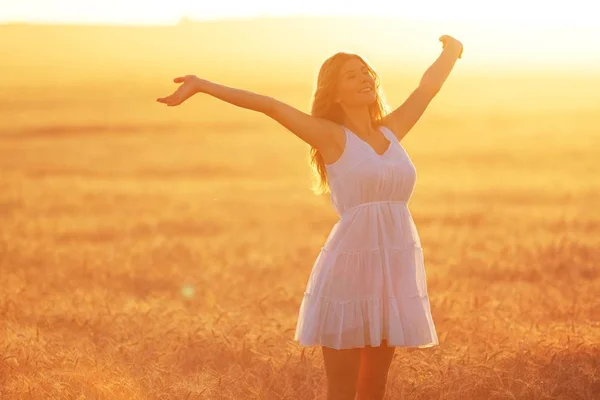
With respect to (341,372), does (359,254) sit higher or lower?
higher

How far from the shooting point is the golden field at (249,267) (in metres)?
7.20

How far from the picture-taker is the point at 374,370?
5742 millimetres

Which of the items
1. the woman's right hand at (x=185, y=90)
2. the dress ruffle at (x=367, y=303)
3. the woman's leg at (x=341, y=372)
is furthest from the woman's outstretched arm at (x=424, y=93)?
the woman's leg at (x=341, y=372)

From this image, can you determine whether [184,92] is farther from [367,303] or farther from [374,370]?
[374,370]

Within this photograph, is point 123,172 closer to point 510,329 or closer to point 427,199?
point 427,199

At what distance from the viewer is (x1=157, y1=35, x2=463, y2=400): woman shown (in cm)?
557

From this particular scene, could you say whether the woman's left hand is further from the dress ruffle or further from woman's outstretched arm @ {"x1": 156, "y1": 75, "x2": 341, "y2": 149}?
the dress ruffle

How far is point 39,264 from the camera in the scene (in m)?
14.9

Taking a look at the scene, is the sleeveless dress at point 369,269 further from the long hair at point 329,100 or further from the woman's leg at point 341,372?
the long hair at point 329,100

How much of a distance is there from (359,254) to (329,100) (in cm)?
76

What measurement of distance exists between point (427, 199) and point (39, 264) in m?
11.8

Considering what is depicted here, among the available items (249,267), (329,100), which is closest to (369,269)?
(329,100)

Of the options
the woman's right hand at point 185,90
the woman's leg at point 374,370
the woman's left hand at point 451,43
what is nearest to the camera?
the woman's right hand at point 185,90

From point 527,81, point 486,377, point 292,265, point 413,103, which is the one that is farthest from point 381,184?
point 527,81
